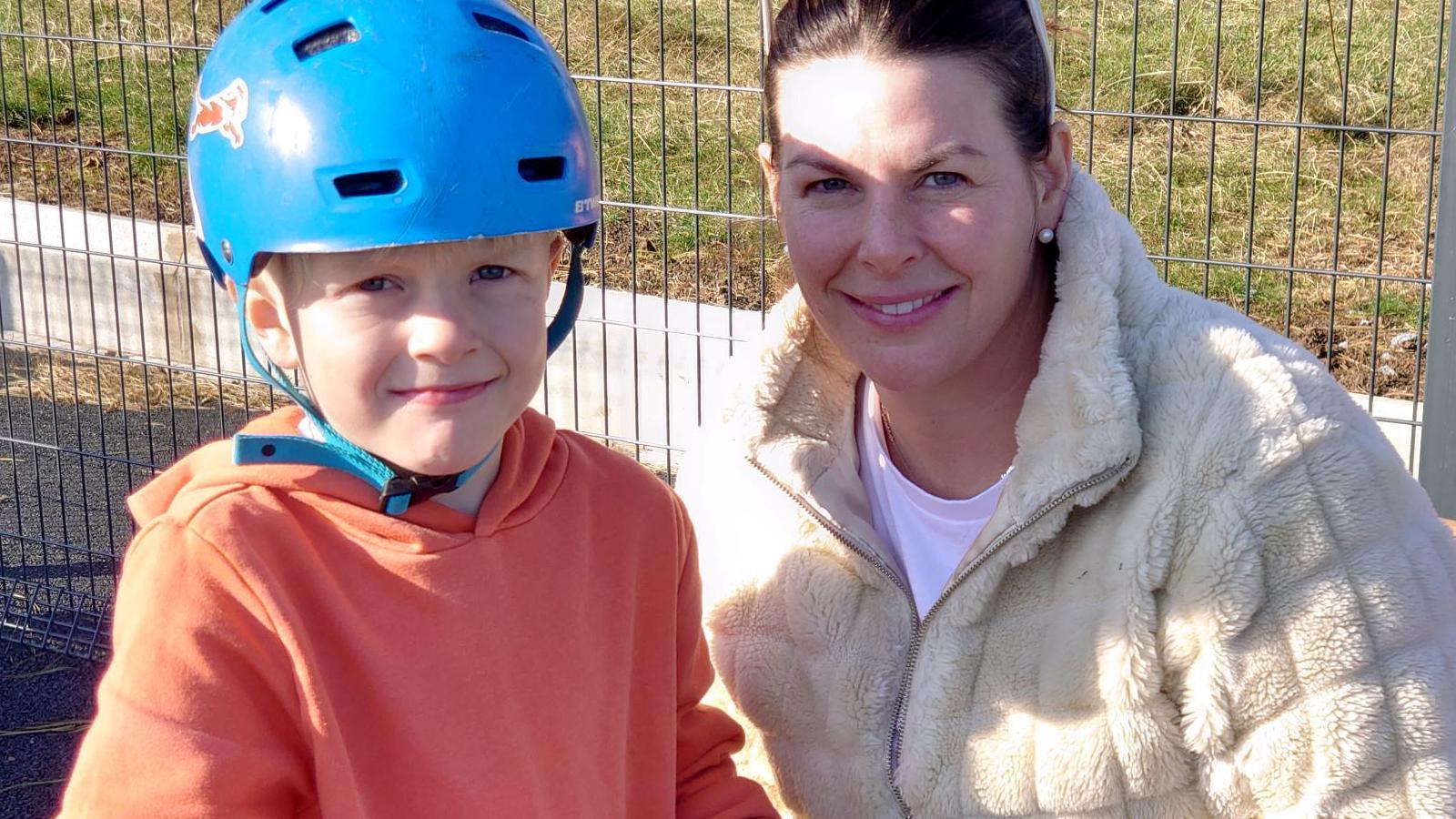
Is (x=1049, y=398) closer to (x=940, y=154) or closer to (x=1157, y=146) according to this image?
(x=940, y=154)

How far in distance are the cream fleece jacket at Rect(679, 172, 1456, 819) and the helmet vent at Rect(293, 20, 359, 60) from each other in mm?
1012

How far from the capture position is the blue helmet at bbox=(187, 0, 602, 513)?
2049 mm

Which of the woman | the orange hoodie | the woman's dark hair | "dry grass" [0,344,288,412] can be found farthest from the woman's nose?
"dry grass" [0,344,288,412]

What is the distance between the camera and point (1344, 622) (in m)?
A: 2.27

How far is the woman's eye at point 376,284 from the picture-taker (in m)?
2.11

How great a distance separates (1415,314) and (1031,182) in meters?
4.12

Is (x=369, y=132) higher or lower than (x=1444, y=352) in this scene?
higher

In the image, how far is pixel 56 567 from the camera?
618cm

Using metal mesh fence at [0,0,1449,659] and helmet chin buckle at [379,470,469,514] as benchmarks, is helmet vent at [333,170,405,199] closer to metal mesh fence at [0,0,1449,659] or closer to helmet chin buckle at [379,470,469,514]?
helmet chin buckle at [379,470,469,514]

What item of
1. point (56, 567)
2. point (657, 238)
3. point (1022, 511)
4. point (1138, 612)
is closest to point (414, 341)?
point (1022, 511)

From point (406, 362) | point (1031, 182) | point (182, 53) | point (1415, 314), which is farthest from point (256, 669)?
point (182, 53)

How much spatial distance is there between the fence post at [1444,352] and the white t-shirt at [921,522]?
1696 millimetres

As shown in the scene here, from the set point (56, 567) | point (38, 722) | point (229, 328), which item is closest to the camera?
point (38, 722)

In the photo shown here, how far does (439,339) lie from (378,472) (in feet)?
0.68
